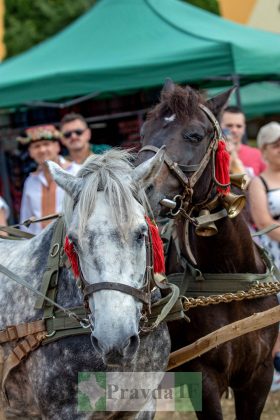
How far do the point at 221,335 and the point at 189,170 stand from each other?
0.81m

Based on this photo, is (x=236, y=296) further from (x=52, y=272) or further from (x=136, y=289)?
(x=136, y=289)

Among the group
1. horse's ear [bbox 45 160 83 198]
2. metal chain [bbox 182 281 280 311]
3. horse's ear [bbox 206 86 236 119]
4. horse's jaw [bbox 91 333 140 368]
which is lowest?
metal chain [bbox 182 281 280 311]

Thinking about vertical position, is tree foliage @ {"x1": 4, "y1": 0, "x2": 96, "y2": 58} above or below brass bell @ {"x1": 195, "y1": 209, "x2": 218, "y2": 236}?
above

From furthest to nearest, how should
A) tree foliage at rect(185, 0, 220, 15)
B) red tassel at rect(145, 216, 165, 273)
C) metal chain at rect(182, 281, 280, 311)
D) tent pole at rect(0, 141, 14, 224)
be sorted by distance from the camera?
1. tree foliage at rect(185, 0, 220, 15)
2. tent pole at rect(0, 141, 14, 224)
3. metal chain at rect(182, 281, 280, 311)
4. red tassel at rect(145, 216, 165, 273)

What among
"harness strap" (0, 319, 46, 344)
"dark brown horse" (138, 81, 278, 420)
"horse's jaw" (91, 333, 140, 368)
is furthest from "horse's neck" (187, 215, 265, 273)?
"horse's jaw" (91, 333, 140, 368)

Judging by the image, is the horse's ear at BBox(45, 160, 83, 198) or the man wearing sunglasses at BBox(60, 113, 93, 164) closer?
the horse's ear at BBox(45, 160, 83, 198)

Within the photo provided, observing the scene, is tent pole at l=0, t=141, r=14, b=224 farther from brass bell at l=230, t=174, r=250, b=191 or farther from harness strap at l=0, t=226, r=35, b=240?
brass bell at l=230, t=174, r=250, b=191

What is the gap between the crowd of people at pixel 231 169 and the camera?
5.42 metres

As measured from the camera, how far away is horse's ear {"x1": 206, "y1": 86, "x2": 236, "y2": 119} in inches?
171

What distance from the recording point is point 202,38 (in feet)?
28.3

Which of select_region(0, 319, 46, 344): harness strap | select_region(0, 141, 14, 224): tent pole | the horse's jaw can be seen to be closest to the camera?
the horse's jaw

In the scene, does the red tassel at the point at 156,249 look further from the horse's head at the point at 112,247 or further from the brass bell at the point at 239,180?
the brass bell at the point at 239,180

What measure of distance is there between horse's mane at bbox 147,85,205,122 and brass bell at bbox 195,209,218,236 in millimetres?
477

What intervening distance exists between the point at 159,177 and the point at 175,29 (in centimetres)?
566
